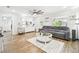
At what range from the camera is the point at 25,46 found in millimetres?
2365

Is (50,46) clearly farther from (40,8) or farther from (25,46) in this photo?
(40,8)

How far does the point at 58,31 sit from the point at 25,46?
0.75 m

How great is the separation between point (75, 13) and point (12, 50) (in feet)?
4.92

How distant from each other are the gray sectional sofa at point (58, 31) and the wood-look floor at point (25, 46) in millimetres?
130

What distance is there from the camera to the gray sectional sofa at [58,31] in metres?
2.35

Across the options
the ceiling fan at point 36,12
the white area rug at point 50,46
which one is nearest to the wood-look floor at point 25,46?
the white area rug at point 50,46

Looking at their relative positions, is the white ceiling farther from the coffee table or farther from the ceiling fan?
the coffee table

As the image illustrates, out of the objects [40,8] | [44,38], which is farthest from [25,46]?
[40,8]

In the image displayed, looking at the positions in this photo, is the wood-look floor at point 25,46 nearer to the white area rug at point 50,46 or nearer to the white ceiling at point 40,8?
the white area rug at point 50,46

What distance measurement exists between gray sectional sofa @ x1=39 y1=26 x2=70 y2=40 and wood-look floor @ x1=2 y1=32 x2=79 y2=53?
0.43 feet

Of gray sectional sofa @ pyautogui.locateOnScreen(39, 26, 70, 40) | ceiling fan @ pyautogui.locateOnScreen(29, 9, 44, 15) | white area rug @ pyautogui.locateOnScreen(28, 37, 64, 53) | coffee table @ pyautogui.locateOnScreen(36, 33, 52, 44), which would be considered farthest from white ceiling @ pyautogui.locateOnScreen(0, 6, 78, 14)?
white area rug @ pyautogui.locateOnScreen(28, 37, 64, 53)

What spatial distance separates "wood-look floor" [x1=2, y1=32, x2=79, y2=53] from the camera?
2336mm
